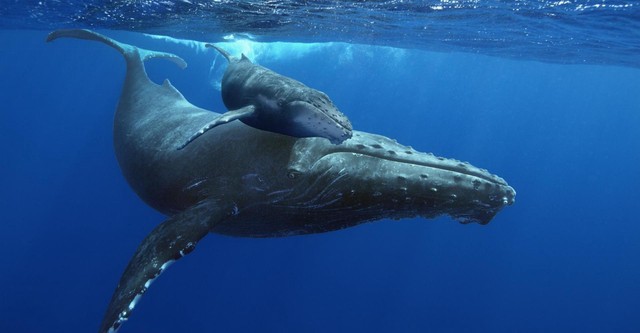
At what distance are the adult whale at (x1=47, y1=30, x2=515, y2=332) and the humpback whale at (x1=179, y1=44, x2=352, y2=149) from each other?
45 centimetres

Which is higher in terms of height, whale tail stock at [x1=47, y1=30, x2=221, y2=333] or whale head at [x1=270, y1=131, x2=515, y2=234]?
whale head at [x1=270, y1=131, x2=515, y2=234]

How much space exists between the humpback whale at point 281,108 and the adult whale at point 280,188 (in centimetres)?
45

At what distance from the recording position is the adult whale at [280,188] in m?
4.98

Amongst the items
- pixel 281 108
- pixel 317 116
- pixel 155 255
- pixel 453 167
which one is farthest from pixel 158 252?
pixel 453 167

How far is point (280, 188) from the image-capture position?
570 centimetres

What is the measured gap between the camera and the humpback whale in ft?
15.4

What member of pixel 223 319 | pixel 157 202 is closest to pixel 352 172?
pixel 157 202

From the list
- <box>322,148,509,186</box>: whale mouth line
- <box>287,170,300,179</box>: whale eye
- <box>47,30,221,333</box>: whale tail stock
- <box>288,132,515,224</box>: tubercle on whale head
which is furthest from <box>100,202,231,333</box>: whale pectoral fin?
<box>322,148,509,186</box>: whale mouth line

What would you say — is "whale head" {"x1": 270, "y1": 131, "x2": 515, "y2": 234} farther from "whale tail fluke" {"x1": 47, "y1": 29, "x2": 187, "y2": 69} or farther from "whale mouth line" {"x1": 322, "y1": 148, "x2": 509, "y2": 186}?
"whale tail fluke" {"x1": 47, "y1": 29, "x2": 187, "y2": 69}

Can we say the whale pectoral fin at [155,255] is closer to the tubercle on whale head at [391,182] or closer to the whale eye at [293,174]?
the whale eye at [293,174]

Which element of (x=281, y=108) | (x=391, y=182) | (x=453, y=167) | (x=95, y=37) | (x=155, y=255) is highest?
(x=281, y=108)

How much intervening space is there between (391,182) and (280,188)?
4.53 feet

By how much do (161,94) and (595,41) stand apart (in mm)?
20956

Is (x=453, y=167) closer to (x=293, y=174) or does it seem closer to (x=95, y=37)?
(x=293, y=174)
